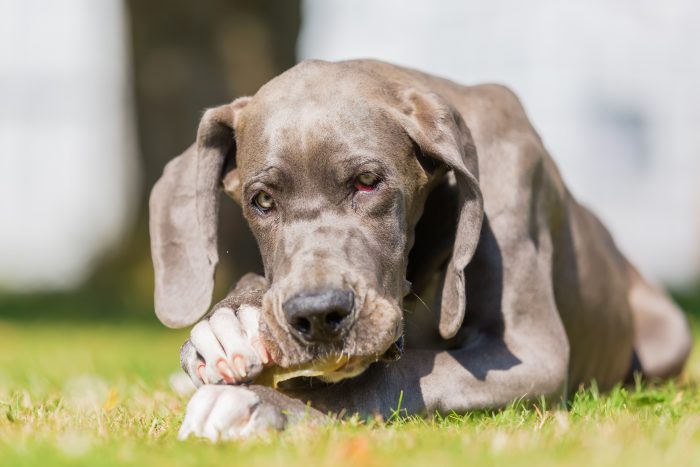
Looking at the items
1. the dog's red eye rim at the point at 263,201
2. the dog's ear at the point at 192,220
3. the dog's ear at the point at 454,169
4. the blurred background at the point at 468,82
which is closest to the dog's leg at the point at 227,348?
the dog's red eye rim at the point at 263,201

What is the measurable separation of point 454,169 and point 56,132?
13855 millimetres

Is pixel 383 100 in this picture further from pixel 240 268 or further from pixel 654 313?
pixel 240 268

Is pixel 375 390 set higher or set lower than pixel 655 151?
higher

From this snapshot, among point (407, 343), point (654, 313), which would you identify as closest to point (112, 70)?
point (654, 313)

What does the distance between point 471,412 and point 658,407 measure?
799 mm

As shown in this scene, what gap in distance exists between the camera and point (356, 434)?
3553mm

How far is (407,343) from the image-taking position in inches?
196

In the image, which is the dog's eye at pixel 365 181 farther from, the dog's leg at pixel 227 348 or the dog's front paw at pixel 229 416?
the dog's front paw at pixel 229 416

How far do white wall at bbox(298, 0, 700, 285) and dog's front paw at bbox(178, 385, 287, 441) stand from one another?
523 inches

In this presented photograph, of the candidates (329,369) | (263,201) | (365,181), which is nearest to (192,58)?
(263,201)

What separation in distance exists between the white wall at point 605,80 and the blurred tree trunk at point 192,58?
4517mm

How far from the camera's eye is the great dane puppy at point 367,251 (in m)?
3.99

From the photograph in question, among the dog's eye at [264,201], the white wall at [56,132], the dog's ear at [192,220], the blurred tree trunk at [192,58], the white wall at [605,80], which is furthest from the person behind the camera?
the white wall at [605,80]

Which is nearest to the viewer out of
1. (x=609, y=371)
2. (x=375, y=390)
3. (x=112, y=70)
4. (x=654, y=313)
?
(x=375, y=390)
